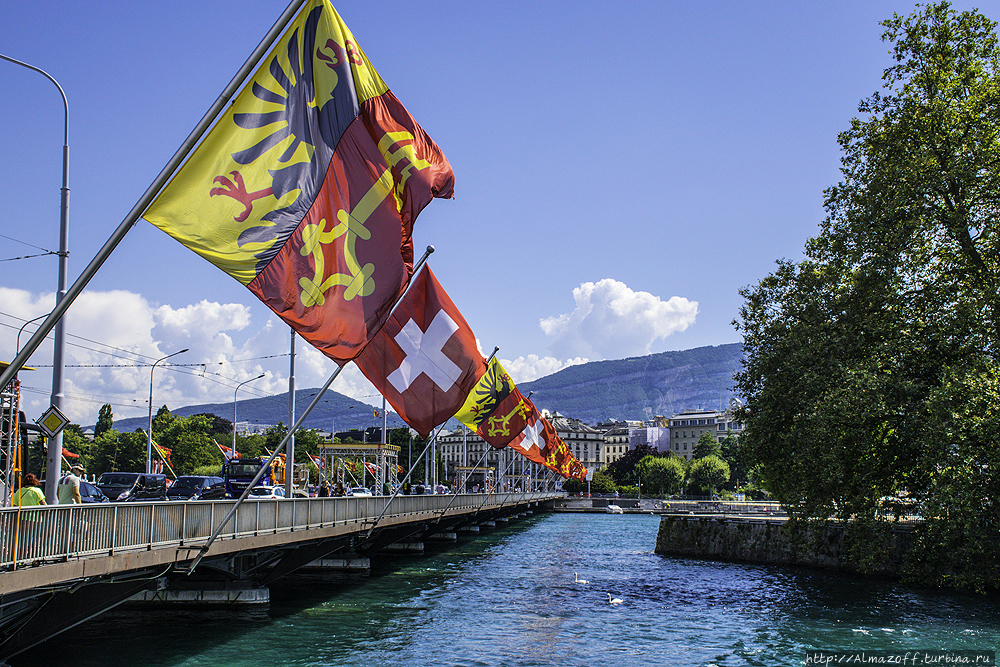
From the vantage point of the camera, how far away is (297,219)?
11.1m

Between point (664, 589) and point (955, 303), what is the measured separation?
51.3ft

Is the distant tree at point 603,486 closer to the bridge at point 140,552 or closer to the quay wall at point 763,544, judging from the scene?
the quay wall at point 763,544

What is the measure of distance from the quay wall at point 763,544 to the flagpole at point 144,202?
2739 centimetres

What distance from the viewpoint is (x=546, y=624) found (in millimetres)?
25234

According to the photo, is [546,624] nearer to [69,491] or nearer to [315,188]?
[69,491]

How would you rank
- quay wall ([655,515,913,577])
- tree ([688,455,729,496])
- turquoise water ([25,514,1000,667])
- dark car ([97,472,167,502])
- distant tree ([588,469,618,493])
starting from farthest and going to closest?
1. distant tree ([588,469,618,493])
2. tree ([688,455,729,496])
3. quay wall ([655,515,913,577])
4. dark car ([97,472,167,502])
5. turquoise water ([25,514,1000,667])

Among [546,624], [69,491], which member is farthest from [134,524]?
[546,624]

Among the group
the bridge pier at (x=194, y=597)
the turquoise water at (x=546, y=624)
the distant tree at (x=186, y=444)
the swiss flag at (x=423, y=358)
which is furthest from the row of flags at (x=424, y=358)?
the distant tree at (x=186, y=444)

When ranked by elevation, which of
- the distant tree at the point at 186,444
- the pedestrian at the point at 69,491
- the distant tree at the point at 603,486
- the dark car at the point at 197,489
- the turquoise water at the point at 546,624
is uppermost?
the distant tree at the point at 186,444

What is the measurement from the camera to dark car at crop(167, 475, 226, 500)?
3117 centimetres

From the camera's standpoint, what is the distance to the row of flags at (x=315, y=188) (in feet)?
32.8

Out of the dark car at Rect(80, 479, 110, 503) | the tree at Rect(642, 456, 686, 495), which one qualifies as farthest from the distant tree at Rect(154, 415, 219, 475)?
the dark car at Rect(80, 479, 110, 503)

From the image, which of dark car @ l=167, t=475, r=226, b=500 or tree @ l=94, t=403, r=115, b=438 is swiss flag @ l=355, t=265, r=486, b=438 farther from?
tree @ l=94, t=403, r=115, b=438

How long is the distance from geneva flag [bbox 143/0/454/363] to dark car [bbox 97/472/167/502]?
24429mm
